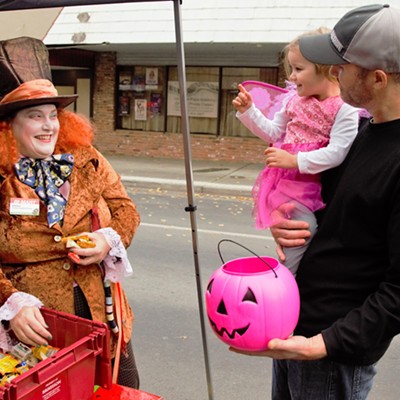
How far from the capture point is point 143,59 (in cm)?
1539

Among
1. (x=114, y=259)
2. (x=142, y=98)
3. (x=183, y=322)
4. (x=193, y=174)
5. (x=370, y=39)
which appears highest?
(x=370, y=39)

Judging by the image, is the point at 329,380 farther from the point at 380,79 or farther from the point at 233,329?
the point at 380,79

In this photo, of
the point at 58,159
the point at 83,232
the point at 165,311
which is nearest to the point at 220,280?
the point at 83,232

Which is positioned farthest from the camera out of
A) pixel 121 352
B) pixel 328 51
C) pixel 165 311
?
pixel 165 311

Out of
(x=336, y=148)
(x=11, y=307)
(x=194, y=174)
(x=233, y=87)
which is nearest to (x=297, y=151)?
(x=336, y=148)

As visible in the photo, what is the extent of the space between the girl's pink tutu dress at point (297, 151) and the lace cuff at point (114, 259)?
24.2 inches

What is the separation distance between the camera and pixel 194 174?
13.1 metres

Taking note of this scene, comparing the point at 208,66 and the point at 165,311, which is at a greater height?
the point at 208,66

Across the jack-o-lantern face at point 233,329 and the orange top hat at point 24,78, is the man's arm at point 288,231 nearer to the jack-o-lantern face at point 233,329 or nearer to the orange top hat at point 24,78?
the jack-o-lantern face at point 233,329

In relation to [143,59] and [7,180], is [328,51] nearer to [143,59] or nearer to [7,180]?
[7,180]

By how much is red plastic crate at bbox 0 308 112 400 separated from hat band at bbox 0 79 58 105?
851mm

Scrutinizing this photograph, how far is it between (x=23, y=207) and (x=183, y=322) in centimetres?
Result: 280

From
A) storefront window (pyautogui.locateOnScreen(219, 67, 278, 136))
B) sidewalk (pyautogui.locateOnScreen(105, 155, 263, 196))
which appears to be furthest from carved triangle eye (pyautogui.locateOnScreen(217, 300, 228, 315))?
storefront window (pyautogui.locateOnScreen(219, 67, 278, 136))

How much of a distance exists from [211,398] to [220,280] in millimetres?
1348
